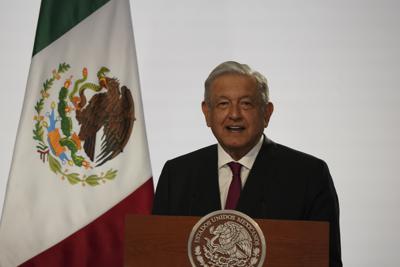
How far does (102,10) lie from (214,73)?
1.39 metres

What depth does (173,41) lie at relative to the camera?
334 cm

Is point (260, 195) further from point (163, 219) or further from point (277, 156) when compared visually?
point (163, 219)

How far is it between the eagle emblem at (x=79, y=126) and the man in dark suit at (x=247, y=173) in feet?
3.18

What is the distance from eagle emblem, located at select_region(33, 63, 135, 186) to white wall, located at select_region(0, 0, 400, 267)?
0.36 m

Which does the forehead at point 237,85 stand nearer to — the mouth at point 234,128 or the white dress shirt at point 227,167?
the mouth at point 234,128


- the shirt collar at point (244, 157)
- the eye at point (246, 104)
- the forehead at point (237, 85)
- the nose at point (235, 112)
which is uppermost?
the forehead at point (237, 85)

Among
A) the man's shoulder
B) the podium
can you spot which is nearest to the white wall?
the man's shoulder

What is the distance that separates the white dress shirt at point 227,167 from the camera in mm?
2004

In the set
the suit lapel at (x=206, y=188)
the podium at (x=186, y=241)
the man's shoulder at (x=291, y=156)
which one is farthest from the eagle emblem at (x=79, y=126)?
the podium at (x=186, y=241)

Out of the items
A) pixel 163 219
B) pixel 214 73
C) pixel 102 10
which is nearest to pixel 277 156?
pixel 214 73

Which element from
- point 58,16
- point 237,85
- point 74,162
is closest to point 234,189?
point 237,85

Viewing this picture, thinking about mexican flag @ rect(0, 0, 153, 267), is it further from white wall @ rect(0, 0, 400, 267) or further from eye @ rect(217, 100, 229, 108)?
eye @ rect(217, 100, 229, 108)

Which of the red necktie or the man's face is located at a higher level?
the man's face

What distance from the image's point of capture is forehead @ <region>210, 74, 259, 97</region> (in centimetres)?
194
